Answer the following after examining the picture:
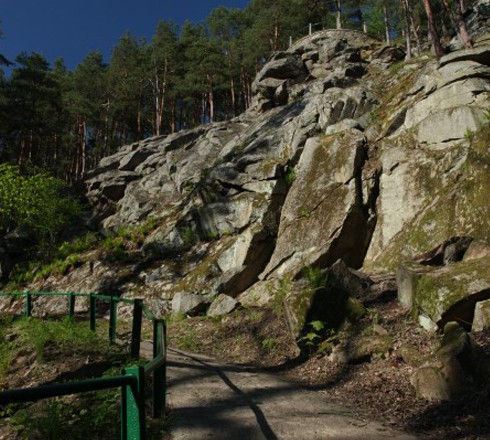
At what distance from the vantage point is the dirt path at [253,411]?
181 inches

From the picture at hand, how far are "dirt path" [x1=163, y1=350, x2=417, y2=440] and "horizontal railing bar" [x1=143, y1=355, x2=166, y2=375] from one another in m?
0.87

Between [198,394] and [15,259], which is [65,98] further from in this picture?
[198,394]

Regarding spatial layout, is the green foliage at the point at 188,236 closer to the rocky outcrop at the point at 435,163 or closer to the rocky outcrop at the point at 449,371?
the rocky outcrop at the point at 435,163

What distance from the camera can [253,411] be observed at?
17.4ft

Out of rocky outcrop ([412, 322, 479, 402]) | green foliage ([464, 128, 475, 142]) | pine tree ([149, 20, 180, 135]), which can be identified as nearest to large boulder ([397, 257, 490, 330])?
rocky outcrop ([412, 322, 479, 402])

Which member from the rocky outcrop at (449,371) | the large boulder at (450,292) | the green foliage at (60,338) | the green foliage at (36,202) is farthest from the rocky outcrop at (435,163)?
the green foliage at (36,202)

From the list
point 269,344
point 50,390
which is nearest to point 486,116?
point 269,344

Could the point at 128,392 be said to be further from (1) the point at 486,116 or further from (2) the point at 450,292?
(1) the point at 486,116

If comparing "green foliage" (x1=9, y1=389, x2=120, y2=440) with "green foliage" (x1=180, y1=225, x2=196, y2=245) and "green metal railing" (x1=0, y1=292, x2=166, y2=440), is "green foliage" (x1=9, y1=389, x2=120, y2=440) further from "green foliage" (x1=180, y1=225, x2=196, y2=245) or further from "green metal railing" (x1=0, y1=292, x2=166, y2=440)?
"green foliage" (x1=180, y1=225, x2=196, y2=245)

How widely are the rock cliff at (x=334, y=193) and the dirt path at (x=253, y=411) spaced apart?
5.80 meters

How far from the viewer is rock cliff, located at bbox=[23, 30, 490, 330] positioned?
1212cm

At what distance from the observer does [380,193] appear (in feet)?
45.9

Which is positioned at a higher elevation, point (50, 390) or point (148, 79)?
point (148, 79)

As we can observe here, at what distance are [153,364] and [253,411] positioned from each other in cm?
219
